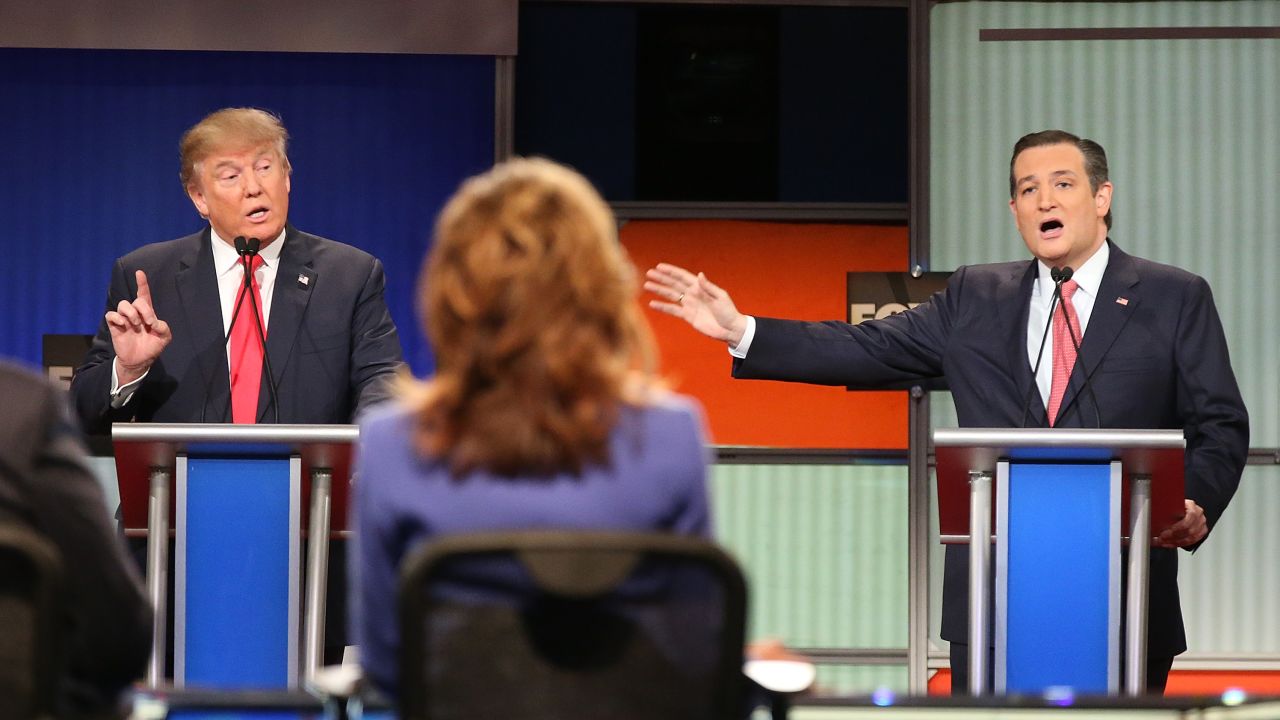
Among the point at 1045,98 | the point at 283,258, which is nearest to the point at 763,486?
the point at 1045,98

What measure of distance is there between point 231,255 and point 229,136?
0.28 metres

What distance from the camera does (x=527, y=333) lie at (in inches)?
64.9

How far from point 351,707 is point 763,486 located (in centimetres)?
313

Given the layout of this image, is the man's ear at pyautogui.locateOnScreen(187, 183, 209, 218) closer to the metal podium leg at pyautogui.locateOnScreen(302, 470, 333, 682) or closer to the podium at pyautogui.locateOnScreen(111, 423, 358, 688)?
the podium at pyautogui.locateOnScreen(111, 423, 358, 688)

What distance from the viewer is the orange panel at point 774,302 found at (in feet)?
17.4

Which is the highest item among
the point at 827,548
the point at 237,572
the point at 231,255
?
the point at 231,255

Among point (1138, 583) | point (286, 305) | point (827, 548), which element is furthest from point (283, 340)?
point (827, 548)

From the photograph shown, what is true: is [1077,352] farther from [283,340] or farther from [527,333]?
[527,333]

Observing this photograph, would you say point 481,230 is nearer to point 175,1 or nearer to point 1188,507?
point 1188,507

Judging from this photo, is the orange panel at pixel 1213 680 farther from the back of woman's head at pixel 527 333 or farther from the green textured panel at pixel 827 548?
the back of woman's head at pixel 527 333

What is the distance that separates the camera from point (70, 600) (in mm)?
1750

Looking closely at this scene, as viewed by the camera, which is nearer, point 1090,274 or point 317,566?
point 317,566

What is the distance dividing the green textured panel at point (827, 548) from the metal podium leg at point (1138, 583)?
234 cm

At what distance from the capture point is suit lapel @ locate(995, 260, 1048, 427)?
3.32 m
